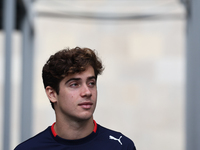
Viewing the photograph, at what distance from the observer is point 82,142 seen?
1786 mm

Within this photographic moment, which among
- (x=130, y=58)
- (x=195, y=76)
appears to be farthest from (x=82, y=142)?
(x=130, y=58)

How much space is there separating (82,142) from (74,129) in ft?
0.27

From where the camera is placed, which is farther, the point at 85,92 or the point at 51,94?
the point at 51,94

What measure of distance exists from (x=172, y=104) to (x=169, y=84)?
1.76ft

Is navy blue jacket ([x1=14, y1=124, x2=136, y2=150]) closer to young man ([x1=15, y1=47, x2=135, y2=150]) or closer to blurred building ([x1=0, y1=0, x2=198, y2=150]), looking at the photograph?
young man ([x1=15, y1=47, x2=135, y2=150])

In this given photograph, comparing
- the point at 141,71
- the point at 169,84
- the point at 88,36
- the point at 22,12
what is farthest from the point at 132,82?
the point at 22,12

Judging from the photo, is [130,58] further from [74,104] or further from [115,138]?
[74,104]

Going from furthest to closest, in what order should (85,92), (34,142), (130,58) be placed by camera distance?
(130,58) → (34,142) → (85,92)

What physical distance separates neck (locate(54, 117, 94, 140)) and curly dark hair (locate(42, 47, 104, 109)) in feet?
0.62

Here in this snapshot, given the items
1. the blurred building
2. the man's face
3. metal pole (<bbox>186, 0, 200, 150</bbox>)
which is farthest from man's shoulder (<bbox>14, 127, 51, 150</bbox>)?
the blurred building

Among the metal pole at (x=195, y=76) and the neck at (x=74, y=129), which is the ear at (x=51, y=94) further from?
the metal pole at (x=195, y=76)

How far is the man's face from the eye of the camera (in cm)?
171

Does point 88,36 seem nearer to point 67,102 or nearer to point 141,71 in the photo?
point 141,71

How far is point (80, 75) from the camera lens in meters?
1.73
